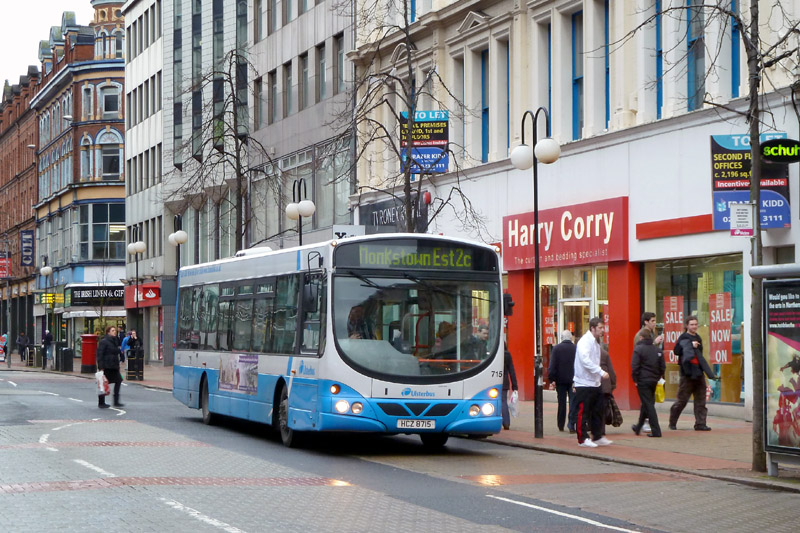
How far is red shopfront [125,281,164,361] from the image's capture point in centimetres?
6606

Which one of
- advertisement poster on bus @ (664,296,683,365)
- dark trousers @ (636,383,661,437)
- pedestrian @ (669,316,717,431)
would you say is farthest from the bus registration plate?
advertisement poster on bus @ (664,296,683,365)

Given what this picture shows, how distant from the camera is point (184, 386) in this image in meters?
25.8

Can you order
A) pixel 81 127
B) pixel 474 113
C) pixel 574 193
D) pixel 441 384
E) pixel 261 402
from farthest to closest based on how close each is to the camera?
1. pixel 81 127
2. pixel 474 113
3. pixel 574 193
4. pixel 261 402
5. pixel 441 384

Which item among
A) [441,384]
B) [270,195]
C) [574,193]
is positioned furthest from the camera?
[270,195]

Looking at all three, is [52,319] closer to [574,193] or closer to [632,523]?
[574,193]

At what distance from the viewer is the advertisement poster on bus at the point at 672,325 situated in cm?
2577

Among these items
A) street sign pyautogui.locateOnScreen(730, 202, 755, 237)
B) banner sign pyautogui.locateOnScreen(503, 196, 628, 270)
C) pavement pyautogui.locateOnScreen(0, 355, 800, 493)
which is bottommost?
pavement pyautogui.locateOnScreen(0, 355, 800, 493)

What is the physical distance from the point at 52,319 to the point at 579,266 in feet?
217

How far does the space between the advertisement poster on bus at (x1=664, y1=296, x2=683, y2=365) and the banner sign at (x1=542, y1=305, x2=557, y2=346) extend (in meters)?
4.75

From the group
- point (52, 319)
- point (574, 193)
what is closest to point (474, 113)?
point (574, 193)

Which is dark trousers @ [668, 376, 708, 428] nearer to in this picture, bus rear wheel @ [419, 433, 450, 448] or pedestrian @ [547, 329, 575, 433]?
pedestrian @ [547, 329, 575, 433]

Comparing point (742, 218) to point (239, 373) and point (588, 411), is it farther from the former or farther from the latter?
point (239, 373)

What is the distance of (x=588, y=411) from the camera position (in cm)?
1941

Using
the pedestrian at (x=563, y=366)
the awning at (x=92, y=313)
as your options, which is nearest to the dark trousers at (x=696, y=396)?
the pedestrian at (x=563, y=366)
